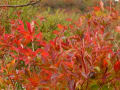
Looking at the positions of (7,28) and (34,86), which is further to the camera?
(7,28)

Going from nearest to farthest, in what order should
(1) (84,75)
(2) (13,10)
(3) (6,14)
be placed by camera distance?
(1) (84,75)
(3) (6,14)
(2) (13,10)

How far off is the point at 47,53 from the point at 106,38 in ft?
0.97

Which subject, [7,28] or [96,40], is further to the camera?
[7,28]

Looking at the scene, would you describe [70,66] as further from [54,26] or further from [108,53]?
[54,26]

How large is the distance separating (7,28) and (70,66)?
342 cm

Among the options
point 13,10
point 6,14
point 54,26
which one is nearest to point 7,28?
point 6,14

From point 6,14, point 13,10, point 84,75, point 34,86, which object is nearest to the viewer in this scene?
point 84,75

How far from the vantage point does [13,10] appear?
4.79m

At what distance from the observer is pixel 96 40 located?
118cm

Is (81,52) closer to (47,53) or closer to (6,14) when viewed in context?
(47,53)

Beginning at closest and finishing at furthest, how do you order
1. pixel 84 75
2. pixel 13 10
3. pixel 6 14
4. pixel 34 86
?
pixel 84 75 → pixel 34 86 → pixel 6 14 → pixel 13 10

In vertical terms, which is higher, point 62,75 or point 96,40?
point 96,40

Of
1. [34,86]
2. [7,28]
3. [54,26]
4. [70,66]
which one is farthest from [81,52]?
[54,26]

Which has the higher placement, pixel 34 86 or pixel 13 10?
pixel 13 10
